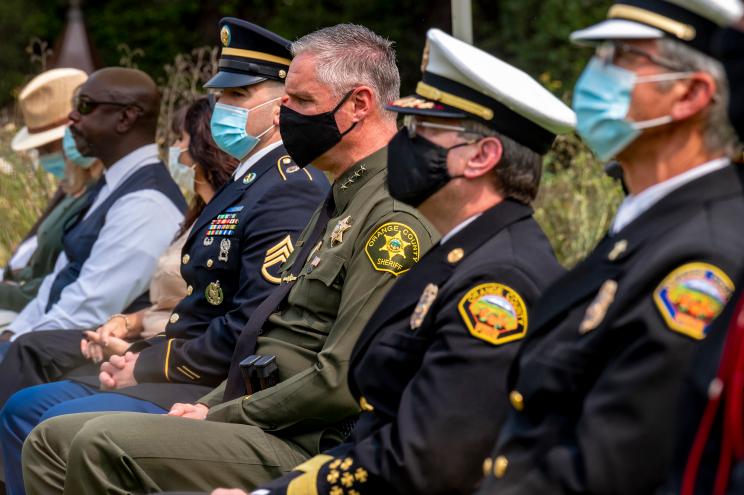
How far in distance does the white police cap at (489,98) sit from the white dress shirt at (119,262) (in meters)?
2.61

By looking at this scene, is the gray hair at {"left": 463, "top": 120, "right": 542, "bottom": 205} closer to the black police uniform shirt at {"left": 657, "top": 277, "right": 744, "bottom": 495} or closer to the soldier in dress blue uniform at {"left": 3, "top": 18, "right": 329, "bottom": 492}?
the black police uniform shirt at {"left": 657, "top": 277, "right": 744, "bottom": 495}

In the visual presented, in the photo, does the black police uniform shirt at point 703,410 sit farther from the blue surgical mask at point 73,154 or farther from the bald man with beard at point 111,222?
the blue surgical mask at point 73,154

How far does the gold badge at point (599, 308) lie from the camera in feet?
7.89

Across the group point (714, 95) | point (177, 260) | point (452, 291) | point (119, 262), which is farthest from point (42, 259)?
point (714, 95)

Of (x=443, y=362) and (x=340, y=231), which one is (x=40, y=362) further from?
(x=443, y=362)

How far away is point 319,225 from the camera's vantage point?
4129 millimetres

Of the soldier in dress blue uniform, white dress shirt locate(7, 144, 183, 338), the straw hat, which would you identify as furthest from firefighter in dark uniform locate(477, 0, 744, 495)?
the straw hat

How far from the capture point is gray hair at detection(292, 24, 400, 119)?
4098 millimetres

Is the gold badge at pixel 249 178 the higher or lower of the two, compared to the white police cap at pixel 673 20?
lower

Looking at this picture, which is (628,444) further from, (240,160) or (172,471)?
(240,160)

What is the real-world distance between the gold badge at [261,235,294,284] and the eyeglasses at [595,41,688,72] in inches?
75.2

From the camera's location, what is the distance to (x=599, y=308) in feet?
7.93

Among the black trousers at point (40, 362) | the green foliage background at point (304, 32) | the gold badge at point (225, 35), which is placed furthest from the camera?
the green foliage background at point (304, 32)

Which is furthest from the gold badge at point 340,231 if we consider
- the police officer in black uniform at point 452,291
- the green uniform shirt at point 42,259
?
the green uniform shirt at point 42,259
